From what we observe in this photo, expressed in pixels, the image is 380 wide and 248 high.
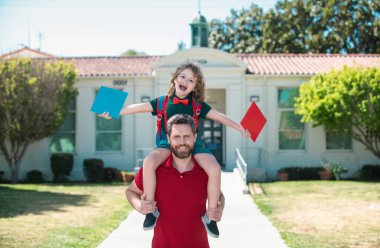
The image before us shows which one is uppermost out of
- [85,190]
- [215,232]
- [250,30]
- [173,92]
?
[250,30]

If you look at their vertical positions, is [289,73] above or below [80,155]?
above

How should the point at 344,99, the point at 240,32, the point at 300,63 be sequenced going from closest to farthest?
the point at 344,99, the point at 300,63, the point at 240,32

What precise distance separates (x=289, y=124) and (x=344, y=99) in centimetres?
275

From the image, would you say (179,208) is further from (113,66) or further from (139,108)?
(113,66)

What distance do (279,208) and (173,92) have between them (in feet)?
25.6

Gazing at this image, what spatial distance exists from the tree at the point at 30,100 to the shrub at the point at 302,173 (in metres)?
8.20

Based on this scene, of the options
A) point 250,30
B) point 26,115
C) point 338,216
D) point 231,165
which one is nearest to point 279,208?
point 338,216

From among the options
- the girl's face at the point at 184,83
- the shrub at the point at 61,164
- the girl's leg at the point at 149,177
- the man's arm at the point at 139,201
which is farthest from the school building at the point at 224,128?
the girl's leg at the point at 149,177

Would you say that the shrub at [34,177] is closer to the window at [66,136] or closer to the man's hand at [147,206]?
the window at [66,136]

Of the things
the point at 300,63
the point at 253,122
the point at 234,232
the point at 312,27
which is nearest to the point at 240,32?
the point at 312,27

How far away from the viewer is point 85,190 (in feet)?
50.1

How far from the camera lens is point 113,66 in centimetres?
2028

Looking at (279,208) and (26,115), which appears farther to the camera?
(26,115)

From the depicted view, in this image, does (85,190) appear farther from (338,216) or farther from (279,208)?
(338,216)
